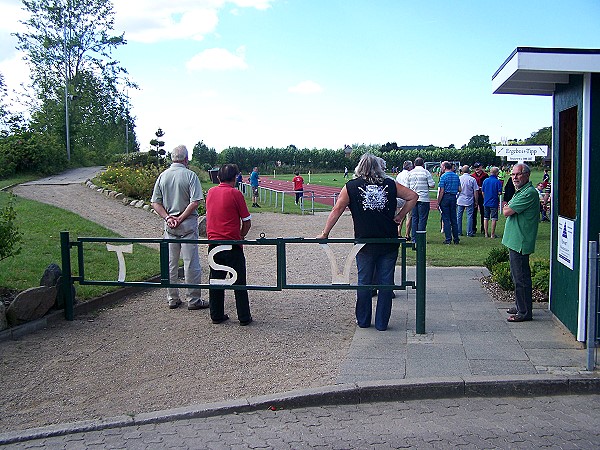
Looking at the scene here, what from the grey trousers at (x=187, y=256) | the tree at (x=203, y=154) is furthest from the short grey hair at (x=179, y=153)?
the tree at (x=203, y=154)

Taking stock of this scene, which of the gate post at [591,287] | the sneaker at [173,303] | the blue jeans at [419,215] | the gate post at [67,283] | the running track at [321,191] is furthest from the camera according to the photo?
the running track at [321,191]

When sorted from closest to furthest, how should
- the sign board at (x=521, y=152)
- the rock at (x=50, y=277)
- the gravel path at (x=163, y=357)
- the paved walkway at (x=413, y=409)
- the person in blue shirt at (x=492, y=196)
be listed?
1. the paved walkway at (x=413, y=409)
2. the gravel path at (x=163, y=357)
3. the rock at (x=50, y=277)
4. the person in blue shirt at (x=492, y=196)
5. the sign board at (x=521, y=152)

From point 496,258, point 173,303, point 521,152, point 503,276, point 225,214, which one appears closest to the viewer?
point 225,214

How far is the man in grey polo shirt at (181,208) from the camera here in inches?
329

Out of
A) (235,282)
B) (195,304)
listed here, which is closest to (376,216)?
(235,282)

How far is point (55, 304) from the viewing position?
26.1 feet

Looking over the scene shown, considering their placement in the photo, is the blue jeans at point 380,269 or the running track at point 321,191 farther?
the running track at point 321,191

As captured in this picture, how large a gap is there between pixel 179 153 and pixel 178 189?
47 cm

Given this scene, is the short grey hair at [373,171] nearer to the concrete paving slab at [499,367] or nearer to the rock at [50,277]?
the concrete paving slab at [499,367]

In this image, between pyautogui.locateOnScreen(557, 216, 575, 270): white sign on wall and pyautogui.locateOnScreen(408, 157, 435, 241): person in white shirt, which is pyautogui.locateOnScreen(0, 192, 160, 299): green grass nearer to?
pyautogui.locateOnScreen(408, 157, 435, 241): person in white shirt

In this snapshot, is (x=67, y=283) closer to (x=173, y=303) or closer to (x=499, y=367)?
(x=173, y=303)

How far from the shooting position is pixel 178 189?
845 cm

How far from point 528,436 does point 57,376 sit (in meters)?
4.14

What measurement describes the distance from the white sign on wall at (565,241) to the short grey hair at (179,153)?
4.67 metres
